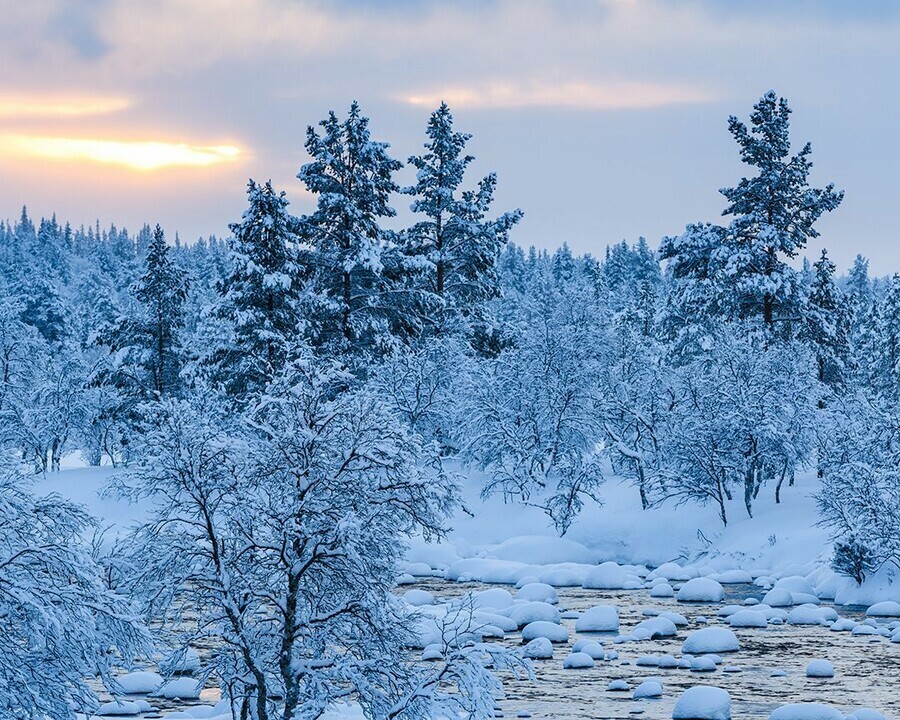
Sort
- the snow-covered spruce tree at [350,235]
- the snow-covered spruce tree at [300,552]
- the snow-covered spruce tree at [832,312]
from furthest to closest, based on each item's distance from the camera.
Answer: the snow-covered spruce tree at [832,312] < the snow-covered spruce tree at [350,235] < the snow-covered spruce tree at [300,552]

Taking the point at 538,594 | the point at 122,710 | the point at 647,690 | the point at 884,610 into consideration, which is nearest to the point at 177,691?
the point at 122,710

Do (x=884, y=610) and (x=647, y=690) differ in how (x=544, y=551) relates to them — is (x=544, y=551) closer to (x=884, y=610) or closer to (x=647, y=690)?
(x=884, y=610)

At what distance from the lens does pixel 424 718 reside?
46.3 feet

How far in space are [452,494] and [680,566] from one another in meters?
24.3

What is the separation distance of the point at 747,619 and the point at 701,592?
379 centimetres

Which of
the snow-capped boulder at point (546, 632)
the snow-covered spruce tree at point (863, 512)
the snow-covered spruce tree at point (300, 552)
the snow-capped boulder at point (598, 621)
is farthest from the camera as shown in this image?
the snow-covered spruce tree at point (863, 512)

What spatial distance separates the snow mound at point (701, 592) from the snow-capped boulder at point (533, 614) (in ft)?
16.5

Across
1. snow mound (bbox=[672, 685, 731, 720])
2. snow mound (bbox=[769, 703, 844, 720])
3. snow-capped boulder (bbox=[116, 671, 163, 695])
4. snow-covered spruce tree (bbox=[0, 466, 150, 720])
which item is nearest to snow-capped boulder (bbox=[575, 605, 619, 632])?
snow mound (bbox=[672, 685, 731, 720])

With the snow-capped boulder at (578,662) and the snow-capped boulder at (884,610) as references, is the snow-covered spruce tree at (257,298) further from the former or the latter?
the snow-capped boulder at (884,610)

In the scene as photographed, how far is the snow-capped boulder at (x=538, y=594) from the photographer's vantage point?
30359mm

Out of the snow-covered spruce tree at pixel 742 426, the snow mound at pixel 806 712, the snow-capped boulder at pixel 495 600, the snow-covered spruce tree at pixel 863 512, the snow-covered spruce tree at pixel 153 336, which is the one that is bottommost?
the snow mound at pixel 806 712

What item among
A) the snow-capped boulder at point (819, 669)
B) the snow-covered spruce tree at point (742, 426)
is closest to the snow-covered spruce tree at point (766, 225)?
the snow-covered spruce tree at point (742, 426)

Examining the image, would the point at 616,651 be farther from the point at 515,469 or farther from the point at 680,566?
the point at 515,469

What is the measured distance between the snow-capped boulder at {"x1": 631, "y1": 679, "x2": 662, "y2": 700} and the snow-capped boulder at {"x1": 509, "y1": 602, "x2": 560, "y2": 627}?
6855mm
